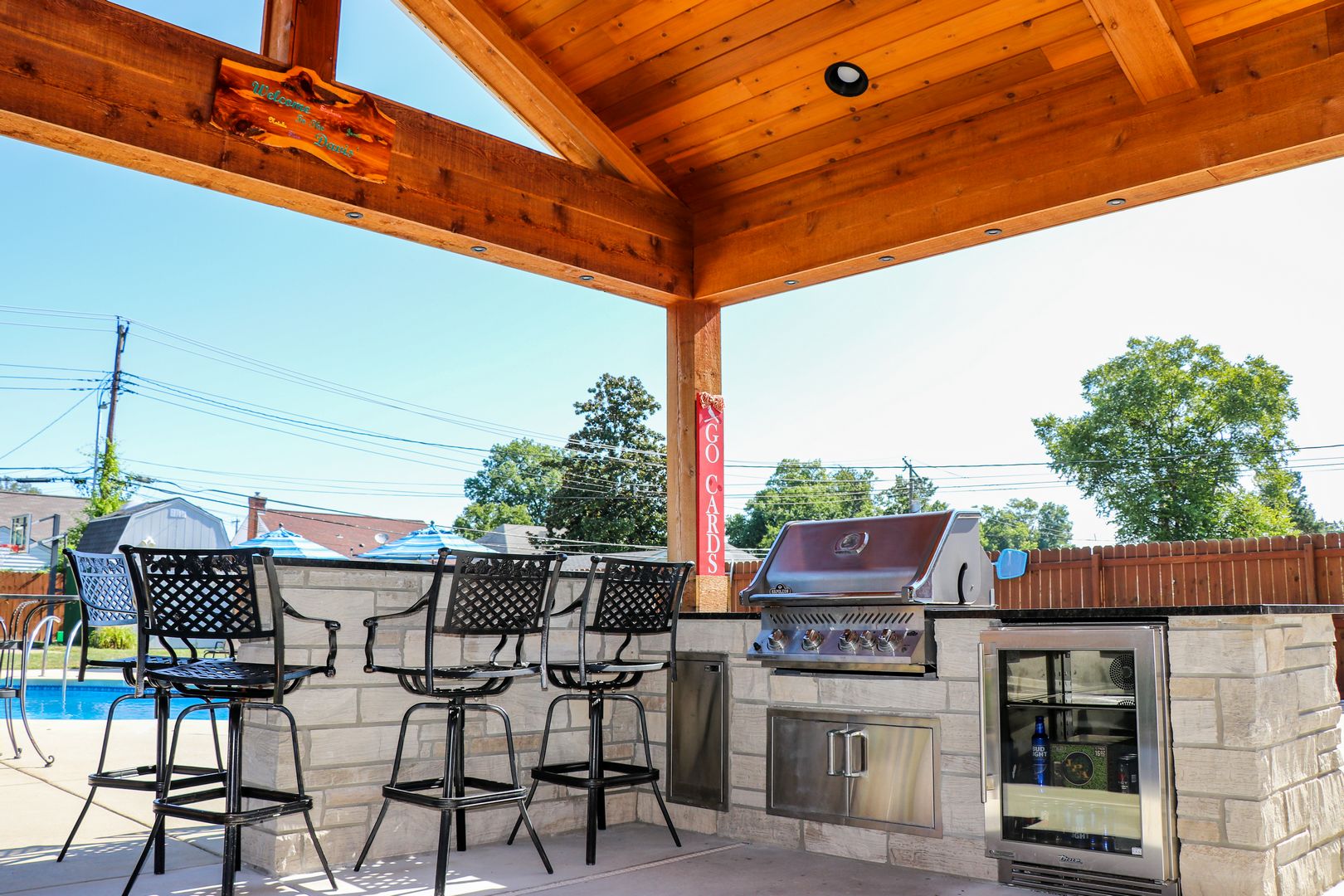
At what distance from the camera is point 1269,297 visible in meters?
28.6

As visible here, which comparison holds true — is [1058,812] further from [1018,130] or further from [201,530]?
[201,530]

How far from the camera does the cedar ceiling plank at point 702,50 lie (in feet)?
14.5

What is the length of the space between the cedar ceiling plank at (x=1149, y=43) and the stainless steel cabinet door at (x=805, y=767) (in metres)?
2.80

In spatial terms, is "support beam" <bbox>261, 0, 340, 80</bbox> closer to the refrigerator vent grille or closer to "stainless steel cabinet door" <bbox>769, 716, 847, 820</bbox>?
"stainless steel cabinet door" <bbox>769, 716, 847, 820</bbox>

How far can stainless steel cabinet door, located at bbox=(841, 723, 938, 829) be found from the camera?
345 centimetres

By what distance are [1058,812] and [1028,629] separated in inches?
22.6

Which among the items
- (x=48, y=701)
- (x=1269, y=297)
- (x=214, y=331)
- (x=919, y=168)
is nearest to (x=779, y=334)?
(x=1269, y=297)

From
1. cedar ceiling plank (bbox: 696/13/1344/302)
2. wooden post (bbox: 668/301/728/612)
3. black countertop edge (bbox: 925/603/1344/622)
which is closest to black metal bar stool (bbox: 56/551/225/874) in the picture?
wooden post (bbox: 668/301/728/612)

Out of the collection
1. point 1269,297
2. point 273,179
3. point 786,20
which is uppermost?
point 1269,297

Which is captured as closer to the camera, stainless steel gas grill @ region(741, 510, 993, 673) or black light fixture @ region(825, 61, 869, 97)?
stainless steel gas grill @ region(741, 510, 993, 673)

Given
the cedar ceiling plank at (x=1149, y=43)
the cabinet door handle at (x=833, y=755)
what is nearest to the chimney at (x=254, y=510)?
the cabinet door handle at (x=833, y=755)

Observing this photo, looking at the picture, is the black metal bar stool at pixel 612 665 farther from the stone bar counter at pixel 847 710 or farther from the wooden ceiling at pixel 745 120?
the wooden ceiling at pixel 745 120

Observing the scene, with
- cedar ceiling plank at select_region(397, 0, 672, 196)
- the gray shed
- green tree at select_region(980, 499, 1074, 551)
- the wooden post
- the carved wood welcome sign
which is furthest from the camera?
green tree at select_region(980, 499, 1074, 551)

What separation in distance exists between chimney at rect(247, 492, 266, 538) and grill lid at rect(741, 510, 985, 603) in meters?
26.4
